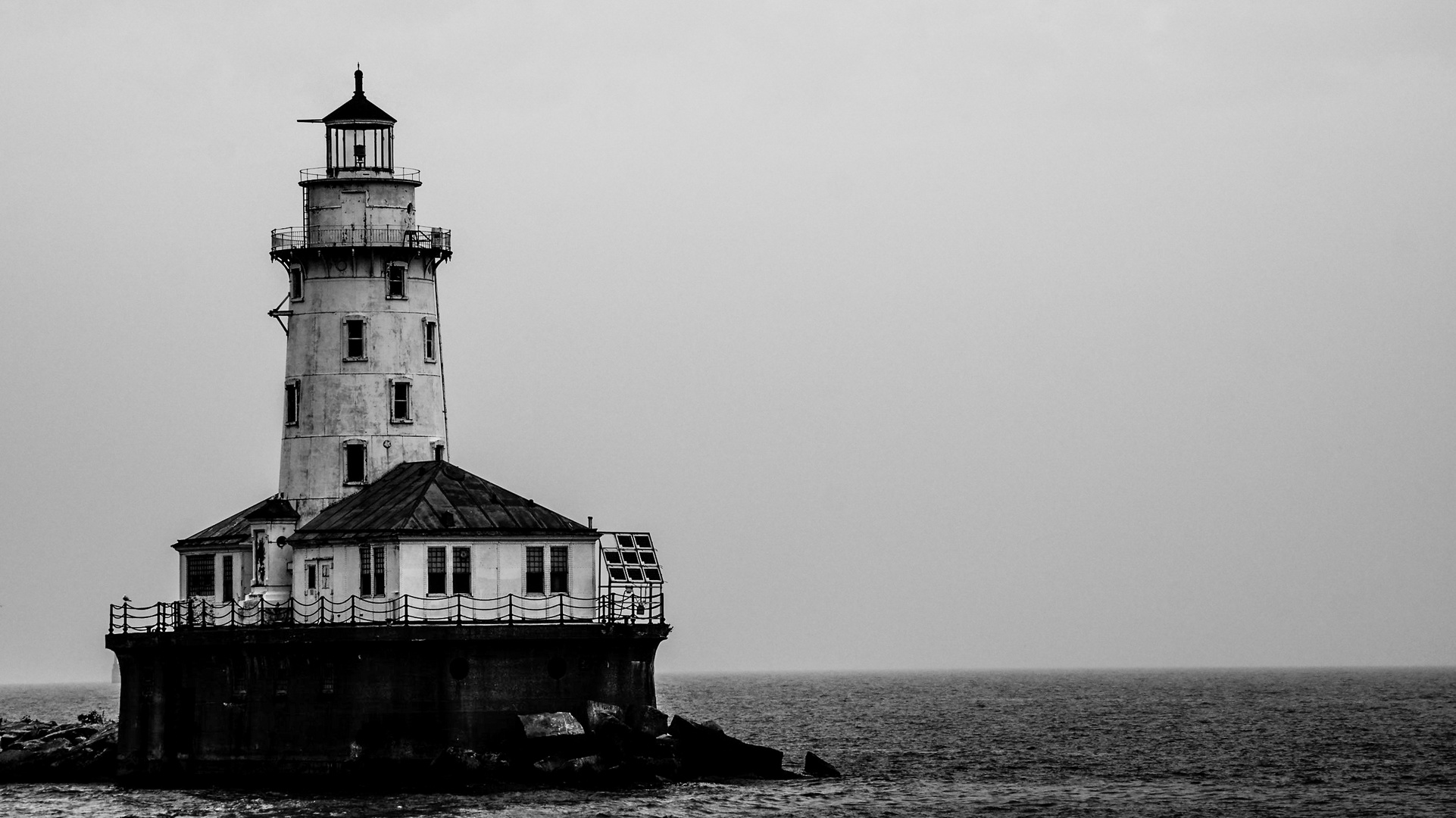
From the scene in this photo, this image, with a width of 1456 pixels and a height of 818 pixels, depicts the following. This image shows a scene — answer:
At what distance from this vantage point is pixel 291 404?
61.3 meters

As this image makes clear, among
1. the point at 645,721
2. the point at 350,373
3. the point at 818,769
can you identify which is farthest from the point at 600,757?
the point at 350,373

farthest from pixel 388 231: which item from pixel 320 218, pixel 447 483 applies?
pixel 447 483

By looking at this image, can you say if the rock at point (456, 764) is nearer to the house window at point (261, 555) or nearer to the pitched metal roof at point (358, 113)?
the house window at point (261, 555)

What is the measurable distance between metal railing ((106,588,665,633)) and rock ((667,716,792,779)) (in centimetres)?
281

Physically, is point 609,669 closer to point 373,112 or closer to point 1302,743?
point 373,112

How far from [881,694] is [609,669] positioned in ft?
365

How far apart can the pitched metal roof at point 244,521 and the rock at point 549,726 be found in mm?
9991

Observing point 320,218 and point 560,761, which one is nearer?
point 560,761

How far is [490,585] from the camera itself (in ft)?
181

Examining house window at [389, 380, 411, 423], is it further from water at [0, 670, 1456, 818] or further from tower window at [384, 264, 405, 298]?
water at [0, 670, 1456, 818]

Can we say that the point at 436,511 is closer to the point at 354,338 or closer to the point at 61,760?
the point at 354,338

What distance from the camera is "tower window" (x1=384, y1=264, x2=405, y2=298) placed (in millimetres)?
61156

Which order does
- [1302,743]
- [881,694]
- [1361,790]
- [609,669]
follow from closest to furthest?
[609,669] → [1361,790] → [1302,743] → [881,694]

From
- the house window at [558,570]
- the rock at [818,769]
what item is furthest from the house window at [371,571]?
the rock at [818,769]
